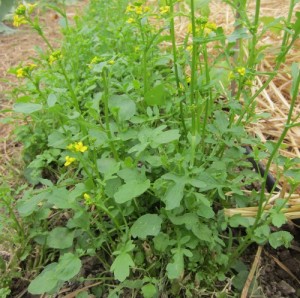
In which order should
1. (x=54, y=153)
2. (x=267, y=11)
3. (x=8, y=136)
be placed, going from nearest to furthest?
(x=54, y=153) → (x=8, y=136) → (x=267, y=11)

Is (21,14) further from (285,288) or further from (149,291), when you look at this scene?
(285,288)

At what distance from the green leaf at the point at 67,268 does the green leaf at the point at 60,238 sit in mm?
120

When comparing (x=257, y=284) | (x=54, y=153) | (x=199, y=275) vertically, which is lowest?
(x=257, y=284)

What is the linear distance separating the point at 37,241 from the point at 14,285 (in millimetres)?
158

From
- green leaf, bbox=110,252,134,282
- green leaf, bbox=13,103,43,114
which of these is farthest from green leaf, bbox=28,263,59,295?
green leaf, bbox=13,103,43,114

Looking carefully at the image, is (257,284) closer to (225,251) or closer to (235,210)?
(225,251)

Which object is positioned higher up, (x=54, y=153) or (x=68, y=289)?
(x=54, y=153)

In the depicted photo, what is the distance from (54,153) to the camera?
1398mm

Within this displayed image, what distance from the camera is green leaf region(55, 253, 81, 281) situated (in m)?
0.99

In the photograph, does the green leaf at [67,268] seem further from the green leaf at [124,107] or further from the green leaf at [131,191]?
the green leaf at [124,107]

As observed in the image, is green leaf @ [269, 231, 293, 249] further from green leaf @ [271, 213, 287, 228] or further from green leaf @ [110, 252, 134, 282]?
green leaf @ [110, 252, 134, 282]

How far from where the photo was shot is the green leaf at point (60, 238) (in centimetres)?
114

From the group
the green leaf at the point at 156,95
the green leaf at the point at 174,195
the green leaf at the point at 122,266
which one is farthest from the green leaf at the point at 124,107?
the green leaf at the point at 122,266

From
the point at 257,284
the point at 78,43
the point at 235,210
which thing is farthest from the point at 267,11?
the point at 257,284
